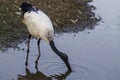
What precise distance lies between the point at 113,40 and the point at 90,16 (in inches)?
82.2

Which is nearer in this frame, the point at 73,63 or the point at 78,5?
the point at 73,63

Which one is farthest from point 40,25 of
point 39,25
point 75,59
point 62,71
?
point 75,59

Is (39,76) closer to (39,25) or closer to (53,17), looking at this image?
(39,25)

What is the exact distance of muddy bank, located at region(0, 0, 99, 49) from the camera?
959 centimetres

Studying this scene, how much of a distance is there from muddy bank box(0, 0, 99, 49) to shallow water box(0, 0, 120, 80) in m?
0.33

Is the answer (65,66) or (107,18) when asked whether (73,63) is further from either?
(107,18)

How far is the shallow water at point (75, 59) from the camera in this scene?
785 centimetres

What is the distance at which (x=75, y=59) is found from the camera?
8.64m

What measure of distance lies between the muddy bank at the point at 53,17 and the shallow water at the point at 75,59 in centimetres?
33

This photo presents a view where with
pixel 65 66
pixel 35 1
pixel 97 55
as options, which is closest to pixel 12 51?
pixel 65 66

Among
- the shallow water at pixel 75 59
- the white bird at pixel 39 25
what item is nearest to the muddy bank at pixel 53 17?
the shallow water at pixel 75 59

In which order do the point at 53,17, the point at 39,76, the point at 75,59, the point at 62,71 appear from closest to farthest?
the point at 39,76 < the point at 62,71 < the point at 75,59 < the point at 53,17

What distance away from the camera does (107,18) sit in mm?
12266

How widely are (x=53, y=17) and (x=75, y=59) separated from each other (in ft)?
9.07
